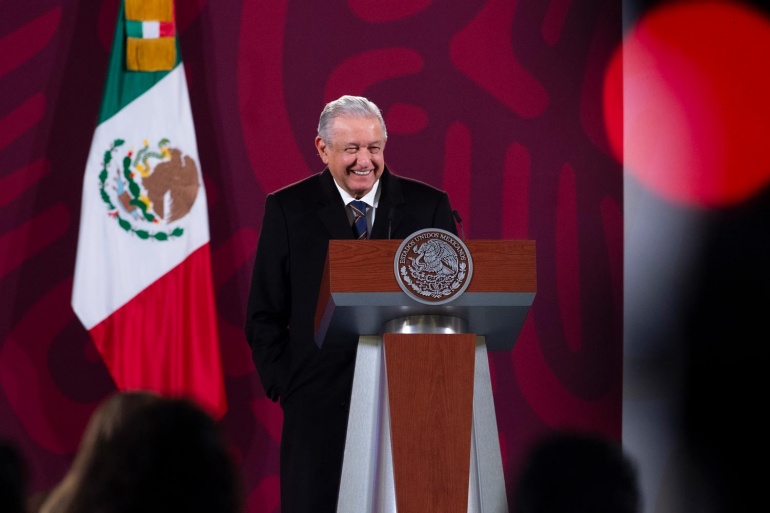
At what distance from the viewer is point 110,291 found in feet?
15.8

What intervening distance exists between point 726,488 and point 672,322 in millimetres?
760

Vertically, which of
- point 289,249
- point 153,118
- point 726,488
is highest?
point 153,118

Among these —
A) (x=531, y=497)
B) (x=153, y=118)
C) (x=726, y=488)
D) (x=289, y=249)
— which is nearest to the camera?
(x=531, y=497)

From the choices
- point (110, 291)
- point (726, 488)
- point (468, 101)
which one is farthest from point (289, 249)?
point (726, 488)

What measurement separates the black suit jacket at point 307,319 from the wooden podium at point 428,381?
1.77 feet

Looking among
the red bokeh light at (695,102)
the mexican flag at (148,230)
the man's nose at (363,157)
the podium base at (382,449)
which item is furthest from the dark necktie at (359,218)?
the red bokeh light at (695,102)

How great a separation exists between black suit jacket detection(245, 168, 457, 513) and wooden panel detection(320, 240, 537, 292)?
579mm

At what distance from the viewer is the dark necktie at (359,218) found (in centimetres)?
350

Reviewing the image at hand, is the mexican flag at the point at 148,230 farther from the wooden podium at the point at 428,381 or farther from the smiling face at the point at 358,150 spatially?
the wooden podium at the point at 428,381

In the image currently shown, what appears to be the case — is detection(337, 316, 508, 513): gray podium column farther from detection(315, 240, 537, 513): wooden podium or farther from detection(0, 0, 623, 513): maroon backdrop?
detection(0, 0, 623, 513): maroon backdrop

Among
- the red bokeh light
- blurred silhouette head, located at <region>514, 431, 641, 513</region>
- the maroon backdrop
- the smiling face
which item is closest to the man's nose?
the smiling face

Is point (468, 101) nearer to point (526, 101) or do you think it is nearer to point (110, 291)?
point (526, 101)

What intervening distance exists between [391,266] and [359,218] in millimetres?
809

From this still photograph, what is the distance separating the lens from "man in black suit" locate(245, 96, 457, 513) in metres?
3.39
